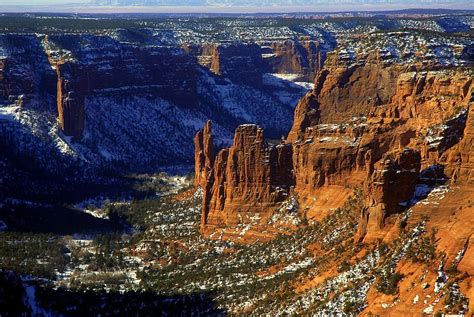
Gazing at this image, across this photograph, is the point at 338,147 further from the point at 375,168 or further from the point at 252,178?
the point at 375,168

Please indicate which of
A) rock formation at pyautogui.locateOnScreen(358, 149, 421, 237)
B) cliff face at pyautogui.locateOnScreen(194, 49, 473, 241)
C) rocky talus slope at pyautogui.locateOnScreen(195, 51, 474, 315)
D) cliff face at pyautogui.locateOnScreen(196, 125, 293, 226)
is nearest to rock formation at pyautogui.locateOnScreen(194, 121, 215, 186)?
rocky talus slope at pyautogui.locateOnScreen(195, 51, 474, 315)

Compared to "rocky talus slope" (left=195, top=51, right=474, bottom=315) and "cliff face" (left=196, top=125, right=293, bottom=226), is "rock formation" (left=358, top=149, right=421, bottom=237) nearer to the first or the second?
"rocky talus slope" (left=195, top=51, right=474, bottom=315)

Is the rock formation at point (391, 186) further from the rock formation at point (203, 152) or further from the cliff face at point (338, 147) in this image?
the rock formation at point (203, 152)

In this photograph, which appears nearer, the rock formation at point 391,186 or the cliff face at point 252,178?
the rock formation at point 391,186

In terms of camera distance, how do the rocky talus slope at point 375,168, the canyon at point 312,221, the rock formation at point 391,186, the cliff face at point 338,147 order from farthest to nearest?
the cliff face at point 338,147 → the rock formation at point 391,186 → the canyon at point 312,221 → the rocky talus slope at point 375,168

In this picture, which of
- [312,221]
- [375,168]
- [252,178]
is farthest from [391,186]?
[252,178]

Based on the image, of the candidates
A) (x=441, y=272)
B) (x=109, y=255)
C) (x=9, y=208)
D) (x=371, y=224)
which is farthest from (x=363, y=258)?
(x=9, y=208)

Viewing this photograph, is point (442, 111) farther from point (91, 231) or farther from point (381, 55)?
point (91, 231)

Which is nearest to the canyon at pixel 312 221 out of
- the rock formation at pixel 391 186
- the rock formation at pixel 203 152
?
the rock formation at pixel 391 186
